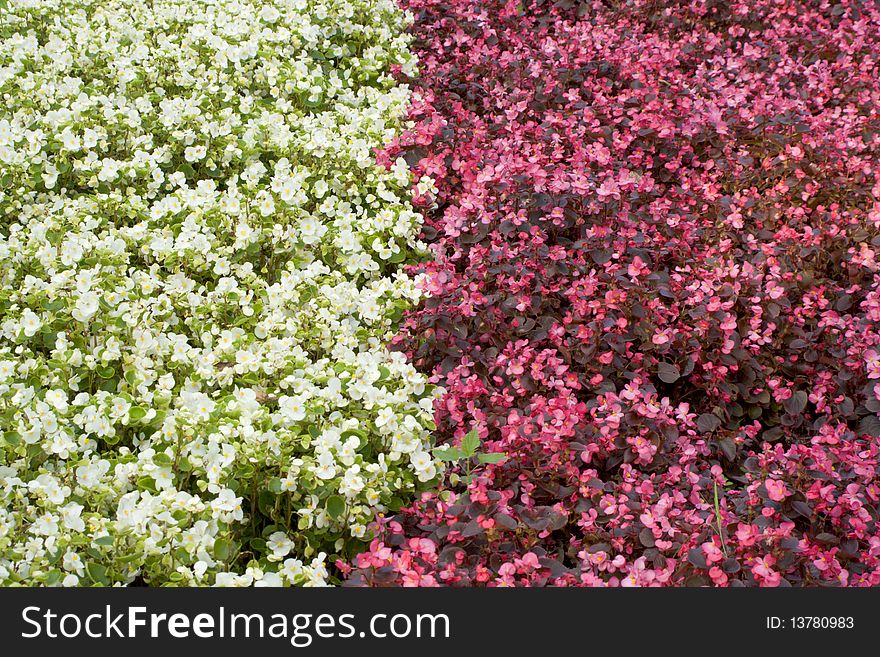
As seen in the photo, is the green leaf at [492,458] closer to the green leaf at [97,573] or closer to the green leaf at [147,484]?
the green leaf at [147,484]

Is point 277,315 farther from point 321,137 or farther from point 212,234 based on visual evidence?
point 321,137

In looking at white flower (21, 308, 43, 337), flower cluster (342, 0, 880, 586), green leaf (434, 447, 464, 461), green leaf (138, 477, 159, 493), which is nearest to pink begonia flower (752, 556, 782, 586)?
flower cluster (342, 0, 880, 586)

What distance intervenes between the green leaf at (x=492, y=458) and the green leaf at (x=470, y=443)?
0.10ft

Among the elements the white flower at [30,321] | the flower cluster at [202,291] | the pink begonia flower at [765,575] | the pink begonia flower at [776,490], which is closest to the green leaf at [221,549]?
the flower cluster at [202,291]

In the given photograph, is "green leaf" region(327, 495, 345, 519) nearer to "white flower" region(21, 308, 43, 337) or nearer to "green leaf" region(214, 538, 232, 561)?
"green leaf" region(214, 538, 232, 561)

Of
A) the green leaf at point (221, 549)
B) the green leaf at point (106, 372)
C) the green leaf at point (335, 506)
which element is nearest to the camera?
the green leaf at point (221, 549)

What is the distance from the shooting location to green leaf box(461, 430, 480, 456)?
2.54 metres

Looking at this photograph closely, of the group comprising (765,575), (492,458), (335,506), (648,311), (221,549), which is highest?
(648,311)

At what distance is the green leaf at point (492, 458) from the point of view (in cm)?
253

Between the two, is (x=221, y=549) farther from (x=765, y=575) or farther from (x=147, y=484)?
(x=765, y=575)

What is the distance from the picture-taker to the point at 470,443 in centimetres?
256

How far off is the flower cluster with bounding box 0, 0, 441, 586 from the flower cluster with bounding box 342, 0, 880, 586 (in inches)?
8.3

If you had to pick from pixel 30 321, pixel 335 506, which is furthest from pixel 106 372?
pixel 335 506

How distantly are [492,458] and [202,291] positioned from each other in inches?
58.7
